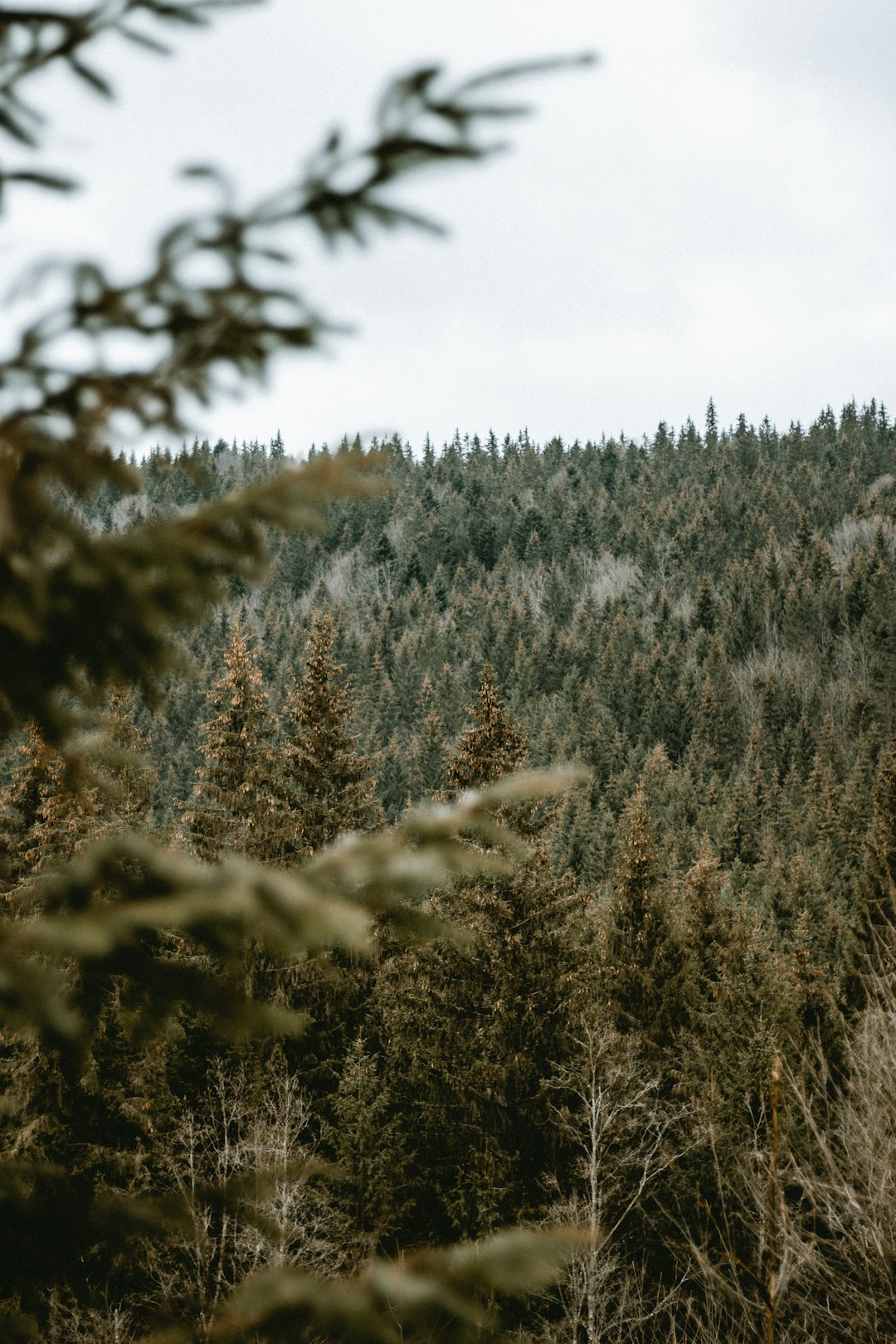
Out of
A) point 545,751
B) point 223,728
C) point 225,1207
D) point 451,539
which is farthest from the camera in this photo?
point 451,539

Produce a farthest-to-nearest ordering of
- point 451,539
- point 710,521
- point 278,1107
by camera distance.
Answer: point 451,539 < point 710,521 < point 278,1107

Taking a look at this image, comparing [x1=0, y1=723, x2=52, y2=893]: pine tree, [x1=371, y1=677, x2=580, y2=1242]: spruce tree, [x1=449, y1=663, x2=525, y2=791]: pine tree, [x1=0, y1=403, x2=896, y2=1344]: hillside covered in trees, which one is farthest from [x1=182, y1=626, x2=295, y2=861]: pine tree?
[x1=371, y1=677, x2=580, y2=1242]: spruce tree

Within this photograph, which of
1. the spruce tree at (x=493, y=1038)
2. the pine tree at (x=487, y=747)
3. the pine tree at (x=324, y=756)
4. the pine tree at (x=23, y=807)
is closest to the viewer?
the pine tree at (x=23, y=807)

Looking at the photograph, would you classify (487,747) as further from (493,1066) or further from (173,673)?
(173,673)

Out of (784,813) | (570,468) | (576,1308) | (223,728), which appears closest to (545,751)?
(784,813)

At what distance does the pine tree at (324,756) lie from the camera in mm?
20781

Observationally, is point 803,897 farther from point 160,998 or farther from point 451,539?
point 451,539

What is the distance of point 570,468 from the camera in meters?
168

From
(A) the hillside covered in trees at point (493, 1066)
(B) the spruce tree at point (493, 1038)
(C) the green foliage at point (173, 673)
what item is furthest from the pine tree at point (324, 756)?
(C) the green foliage at point (173, 673)

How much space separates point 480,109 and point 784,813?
7136 centimetres

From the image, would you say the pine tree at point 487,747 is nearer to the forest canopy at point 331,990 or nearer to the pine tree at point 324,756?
the forest canopy at point 331,990

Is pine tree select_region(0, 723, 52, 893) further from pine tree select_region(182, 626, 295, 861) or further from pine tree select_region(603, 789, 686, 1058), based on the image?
pine tree select_region(603, 789, 686, 1058)

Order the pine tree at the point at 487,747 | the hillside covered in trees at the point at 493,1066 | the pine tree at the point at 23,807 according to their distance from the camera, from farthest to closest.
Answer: the pine tree at the point at 487,747, the pine tree at the point at 23,807, the hillside covered in trees at the point at 493,1066

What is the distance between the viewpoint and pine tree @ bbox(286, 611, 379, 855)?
20.8 metres
